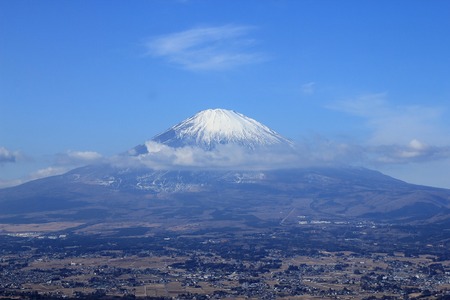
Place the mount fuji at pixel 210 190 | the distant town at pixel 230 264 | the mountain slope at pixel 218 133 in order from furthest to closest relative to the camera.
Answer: the mountain slope at pixel 218 133
the mount fuji at pixel 210 190
the distant town at pixel 230 264

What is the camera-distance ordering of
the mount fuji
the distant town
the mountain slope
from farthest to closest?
1. the mountain slope
2. the mount fuji
3. the distant town

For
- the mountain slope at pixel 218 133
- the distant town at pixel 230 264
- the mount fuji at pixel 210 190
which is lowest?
the distant town at pixel 230 264

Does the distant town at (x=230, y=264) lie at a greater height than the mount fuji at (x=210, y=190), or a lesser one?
lesser

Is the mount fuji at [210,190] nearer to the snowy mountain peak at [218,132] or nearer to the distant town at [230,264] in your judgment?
the snowy mountain peak at [218,132]

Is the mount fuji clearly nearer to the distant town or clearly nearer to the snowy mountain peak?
the snowy mountain peak

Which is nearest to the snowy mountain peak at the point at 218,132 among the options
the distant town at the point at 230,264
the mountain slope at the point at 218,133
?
the mountain slope at the point at 218,133

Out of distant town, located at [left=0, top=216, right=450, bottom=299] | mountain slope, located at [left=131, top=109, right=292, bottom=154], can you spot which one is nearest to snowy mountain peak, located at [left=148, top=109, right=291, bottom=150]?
mountain slope, located at [left=131, top=109, right=292, bottom=154]

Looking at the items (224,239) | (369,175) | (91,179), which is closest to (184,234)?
(224,239)
